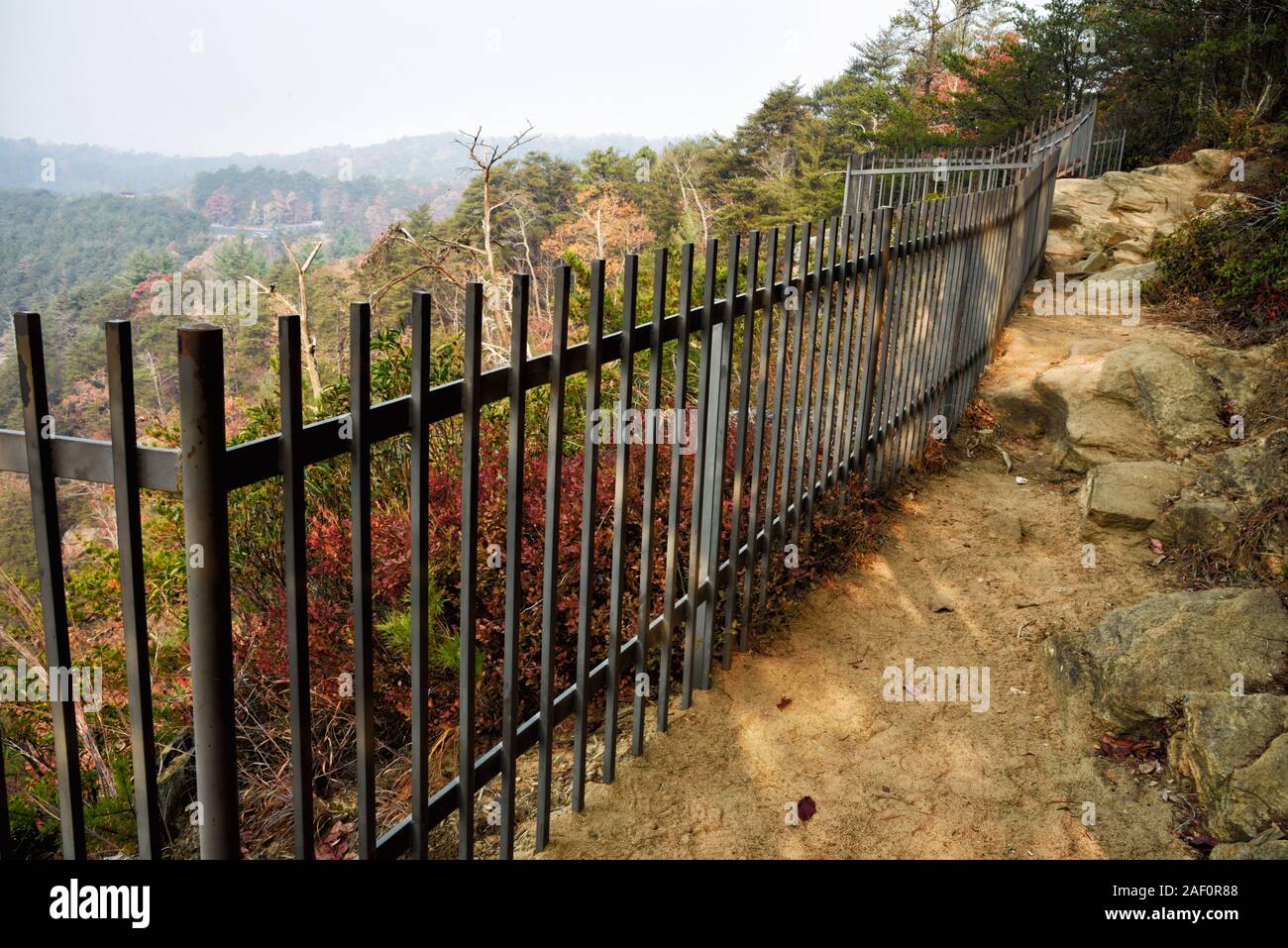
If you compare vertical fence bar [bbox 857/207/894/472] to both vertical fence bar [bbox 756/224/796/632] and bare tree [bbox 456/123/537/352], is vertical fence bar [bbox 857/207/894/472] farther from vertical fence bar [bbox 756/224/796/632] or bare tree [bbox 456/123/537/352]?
bare tree [bbox 456/123/537/352]

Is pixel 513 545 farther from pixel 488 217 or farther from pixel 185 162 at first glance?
pixel 185 162

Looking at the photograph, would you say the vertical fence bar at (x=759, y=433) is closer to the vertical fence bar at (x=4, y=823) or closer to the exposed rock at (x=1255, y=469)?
the vertical fence bar at (x=4, y=823)

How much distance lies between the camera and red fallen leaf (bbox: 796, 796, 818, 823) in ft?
10.5

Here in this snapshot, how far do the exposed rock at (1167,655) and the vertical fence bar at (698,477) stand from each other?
170cm

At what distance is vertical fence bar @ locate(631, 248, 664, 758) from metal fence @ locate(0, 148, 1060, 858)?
0.01 meters

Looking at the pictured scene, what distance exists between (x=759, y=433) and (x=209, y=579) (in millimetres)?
2684

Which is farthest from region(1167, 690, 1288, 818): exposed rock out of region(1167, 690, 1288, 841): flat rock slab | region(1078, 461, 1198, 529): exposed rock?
region(1078, 461, 1198, 529): exposed rock

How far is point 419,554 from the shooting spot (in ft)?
7.18

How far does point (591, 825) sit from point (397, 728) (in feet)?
5.12

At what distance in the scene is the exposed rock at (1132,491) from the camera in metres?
5.38

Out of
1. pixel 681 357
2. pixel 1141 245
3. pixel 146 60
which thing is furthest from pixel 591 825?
pixel 146 60

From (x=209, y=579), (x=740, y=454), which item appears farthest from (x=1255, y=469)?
(x=209, y=579)

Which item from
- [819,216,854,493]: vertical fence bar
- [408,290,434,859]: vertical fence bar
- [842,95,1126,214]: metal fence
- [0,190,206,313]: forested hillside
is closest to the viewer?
[408,290,434,859]: vertical fence bar

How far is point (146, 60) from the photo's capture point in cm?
9431
